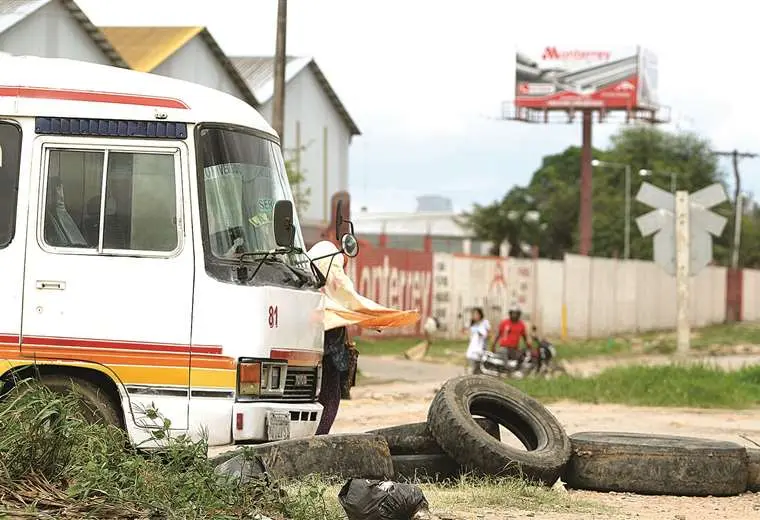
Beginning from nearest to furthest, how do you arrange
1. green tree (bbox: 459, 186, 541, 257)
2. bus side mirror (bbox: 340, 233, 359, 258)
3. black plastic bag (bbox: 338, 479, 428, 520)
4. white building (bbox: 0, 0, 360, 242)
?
black plastic bag (bbox: 338, 479, 428, 520), bus side mirror (bbox: 340, 233, 359, 258), white building (bbox: 0, 0, 360, 242), green tree (bbox: 459, 186, 541, 257)

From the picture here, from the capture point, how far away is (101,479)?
708 cm

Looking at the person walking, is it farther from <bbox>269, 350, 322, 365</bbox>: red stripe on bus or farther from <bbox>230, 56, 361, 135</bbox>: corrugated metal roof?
<bbox>230, 56, 361, 135</bbox>: corrugated metal roof

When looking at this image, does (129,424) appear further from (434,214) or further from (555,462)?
(434,214)

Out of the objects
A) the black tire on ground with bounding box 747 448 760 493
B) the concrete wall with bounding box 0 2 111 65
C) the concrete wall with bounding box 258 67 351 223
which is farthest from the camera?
the concrete wall with bounding box 258 67 351 223

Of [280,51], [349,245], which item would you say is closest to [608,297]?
[280,51]

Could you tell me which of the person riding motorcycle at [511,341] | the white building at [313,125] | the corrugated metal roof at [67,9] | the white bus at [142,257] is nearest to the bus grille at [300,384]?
the white bus at [142,257]

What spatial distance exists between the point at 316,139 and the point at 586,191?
28.3m

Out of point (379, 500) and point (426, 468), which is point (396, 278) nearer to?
point (426, 468)

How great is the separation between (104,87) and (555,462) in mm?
4108

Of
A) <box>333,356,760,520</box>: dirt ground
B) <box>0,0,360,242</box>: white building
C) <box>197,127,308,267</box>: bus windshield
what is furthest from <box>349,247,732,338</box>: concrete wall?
<box>197,127,308,267</box>: bus windshield

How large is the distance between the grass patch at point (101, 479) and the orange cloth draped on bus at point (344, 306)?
3551 mm

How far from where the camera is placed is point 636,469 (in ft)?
33.9

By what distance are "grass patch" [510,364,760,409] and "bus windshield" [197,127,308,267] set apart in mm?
9928

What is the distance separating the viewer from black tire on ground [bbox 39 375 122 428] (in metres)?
9.07
